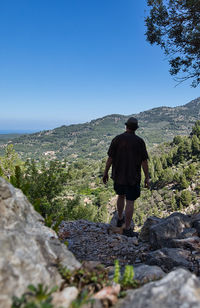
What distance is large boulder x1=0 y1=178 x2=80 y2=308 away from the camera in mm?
1652

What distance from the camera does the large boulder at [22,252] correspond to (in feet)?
5.42

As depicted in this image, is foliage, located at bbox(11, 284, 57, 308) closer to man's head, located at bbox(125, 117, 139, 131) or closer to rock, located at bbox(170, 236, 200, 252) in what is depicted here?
rock, located at bbox(170, 236, 200, 252)

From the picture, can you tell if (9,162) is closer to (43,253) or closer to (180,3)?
(43,253)

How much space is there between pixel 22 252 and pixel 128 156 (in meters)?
3.25

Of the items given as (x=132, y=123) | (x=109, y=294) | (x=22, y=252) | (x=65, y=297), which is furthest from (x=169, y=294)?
(x=132, y=123)

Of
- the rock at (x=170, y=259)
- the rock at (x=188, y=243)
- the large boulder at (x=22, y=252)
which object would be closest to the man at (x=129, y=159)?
the rock at (x=188, y=243)

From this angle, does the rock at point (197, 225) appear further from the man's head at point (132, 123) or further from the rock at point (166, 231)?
the man's head at point (132, 123)

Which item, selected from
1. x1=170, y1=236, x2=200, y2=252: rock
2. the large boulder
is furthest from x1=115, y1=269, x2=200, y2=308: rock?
x1=170, y1=236, x2=200, y2=252: rock

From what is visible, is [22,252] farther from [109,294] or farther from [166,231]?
[166,231]

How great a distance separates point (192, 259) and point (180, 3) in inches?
312

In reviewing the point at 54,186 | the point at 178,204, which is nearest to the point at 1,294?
the point at 54,186

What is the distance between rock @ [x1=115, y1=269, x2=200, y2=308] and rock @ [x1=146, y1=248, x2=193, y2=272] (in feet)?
6.15

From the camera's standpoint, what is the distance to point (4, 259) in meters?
1.76

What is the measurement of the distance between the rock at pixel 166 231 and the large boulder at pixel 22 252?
3271 millimetres
